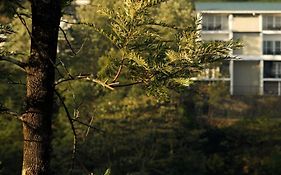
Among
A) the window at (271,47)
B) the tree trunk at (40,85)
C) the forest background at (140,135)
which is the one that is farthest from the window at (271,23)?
the tree trunk at (40,85)

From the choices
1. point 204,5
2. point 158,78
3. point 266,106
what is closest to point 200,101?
point 266,106

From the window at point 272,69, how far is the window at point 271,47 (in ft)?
2.67

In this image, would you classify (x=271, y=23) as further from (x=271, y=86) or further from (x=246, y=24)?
(x=271, y=86)

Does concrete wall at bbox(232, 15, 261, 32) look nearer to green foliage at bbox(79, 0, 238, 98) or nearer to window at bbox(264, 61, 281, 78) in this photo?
window at bbox(264, 61, 281, 78)

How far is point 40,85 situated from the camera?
2514mm

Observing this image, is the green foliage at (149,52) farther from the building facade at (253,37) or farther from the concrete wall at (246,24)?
the concrete wall at (246,24)

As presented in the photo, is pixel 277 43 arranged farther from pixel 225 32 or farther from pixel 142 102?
pixel 142 102

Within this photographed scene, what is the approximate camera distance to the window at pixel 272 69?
36.1 meters

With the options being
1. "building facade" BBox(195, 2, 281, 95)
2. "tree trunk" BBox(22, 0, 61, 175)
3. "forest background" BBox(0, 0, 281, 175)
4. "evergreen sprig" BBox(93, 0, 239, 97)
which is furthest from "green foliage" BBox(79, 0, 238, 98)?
"building facade" BBox(195, 2, 281, 95)

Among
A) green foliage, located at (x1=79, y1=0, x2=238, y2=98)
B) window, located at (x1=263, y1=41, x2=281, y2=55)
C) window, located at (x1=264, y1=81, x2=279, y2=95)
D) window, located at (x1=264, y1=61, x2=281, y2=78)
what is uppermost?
window, located at (x1=263, y1=41, x2=281, y2=55)

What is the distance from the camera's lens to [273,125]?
2170cm

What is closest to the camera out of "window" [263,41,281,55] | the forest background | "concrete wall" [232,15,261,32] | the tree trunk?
the tree trunk

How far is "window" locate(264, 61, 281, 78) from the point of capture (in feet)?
119

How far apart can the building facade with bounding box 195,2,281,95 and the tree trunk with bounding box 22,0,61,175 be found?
32.7m
